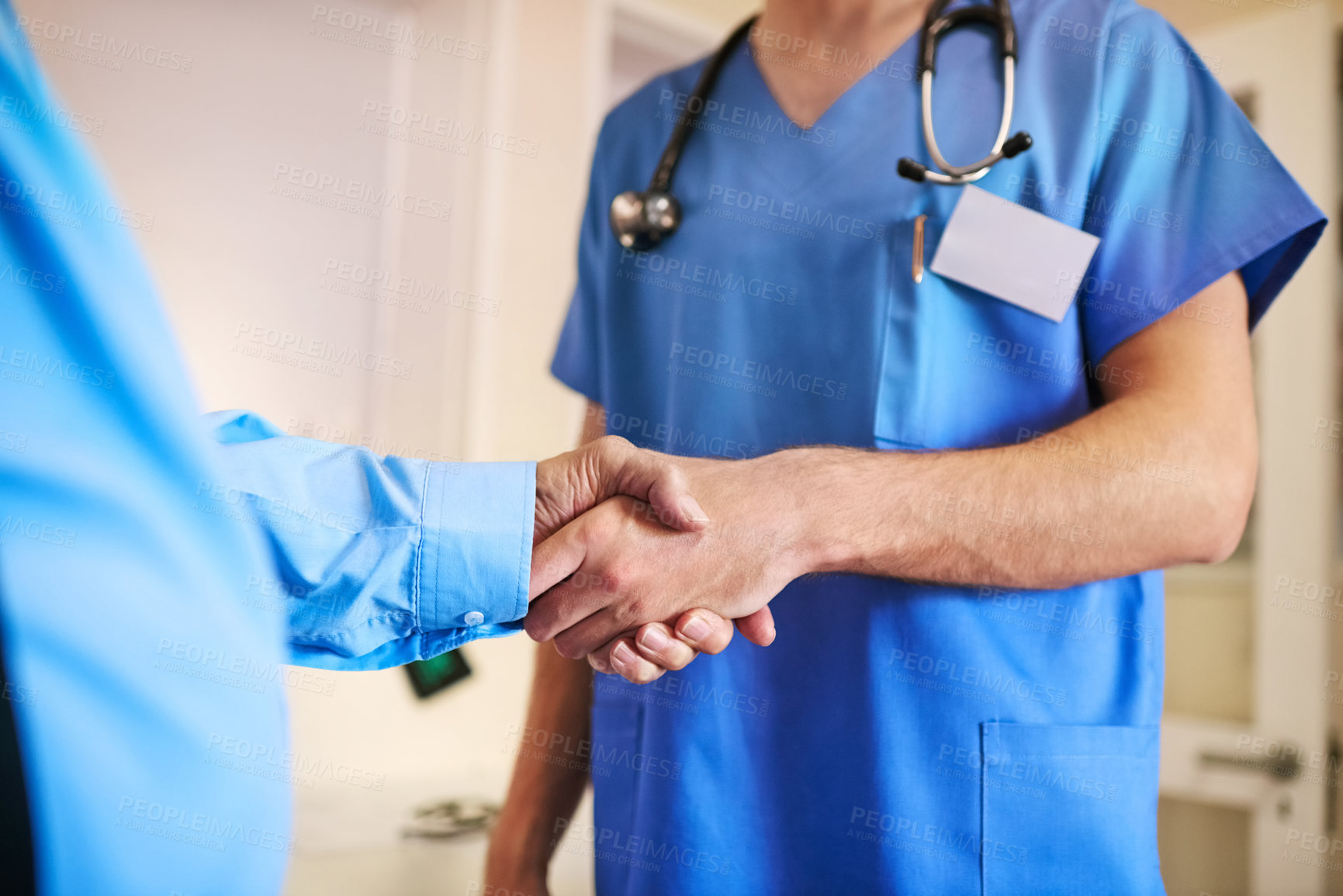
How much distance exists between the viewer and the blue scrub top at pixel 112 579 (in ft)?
0.96

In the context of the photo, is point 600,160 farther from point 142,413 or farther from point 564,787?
point 142,413

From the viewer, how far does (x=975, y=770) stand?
74 cm

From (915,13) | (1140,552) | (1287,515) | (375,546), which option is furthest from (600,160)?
(1287,515)

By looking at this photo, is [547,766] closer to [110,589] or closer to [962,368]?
[962,368]

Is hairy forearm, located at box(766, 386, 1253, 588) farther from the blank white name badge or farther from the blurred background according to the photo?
the blurred background

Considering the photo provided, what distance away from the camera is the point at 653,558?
71 centimetres

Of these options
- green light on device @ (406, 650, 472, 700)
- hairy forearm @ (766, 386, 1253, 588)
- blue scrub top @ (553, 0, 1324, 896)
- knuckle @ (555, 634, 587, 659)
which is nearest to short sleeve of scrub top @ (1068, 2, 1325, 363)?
blue scrub top @ (553, 0, 1324, 896)

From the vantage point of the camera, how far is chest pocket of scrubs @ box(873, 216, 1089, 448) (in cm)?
79

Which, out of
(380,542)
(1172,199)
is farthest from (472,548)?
(1172,199)

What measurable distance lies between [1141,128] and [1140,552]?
0.36 meters

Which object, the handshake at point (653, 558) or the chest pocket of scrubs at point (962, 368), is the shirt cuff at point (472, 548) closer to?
the handshake at point (653, 558)

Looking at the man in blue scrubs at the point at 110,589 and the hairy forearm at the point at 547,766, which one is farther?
the hairy forearm at the point at 547,766

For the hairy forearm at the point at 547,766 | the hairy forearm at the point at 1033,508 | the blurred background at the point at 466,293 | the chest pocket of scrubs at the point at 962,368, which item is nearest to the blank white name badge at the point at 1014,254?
the chest pocket of scrubs at the point at 962,368

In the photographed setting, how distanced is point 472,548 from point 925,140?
1.81ft
